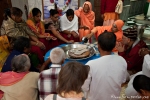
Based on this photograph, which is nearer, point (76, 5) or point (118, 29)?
point (118, 29)

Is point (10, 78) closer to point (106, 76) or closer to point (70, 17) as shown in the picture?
point (106, 76)

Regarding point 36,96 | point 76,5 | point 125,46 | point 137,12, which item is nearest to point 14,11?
point 36,96

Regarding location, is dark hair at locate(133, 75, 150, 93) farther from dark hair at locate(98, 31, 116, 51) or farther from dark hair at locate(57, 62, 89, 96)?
dark hair at locate(57, 62, 89, 96)

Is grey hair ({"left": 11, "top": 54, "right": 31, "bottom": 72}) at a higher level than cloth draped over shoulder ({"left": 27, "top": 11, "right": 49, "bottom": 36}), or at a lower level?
lower

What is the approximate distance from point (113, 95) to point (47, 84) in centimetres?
72

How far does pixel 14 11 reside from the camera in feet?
8.80

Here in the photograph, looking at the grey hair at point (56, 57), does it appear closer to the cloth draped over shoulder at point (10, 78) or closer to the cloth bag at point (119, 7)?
the cloth draped over shoulder at point (10, 78)

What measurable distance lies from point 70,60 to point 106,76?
836 mm

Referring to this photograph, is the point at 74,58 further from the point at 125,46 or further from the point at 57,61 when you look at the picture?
the point at 125,46

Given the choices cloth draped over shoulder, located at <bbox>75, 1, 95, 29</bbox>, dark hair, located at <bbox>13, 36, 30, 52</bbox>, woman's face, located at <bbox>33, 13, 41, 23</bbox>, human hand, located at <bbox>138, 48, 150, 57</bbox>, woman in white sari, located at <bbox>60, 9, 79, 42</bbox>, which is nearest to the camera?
dark hair, located at <bbox>13, 36, 30, 52</bbox>

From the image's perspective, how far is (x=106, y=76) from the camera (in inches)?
59.0

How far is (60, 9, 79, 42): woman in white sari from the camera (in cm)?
358

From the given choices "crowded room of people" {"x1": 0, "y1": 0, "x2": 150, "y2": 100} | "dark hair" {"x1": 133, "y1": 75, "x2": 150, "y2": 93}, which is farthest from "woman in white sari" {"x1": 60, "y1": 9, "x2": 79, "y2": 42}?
"dark hair" {"x1": 133, "y1": 75, "x2": 150, "y2": 93}

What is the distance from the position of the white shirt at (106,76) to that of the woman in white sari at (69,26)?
6.94ft
